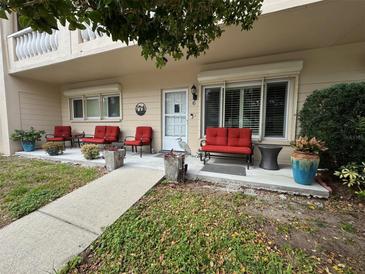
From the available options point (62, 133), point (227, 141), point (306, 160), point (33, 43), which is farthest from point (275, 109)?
point (62, 133)

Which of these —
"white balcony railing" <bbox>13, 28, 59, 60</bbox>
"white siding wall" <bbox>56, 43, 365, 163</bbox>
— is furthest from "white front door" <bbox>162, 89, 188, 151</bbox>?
"white balcony railing" <bbox>13, 28, 59, 60</bbox>

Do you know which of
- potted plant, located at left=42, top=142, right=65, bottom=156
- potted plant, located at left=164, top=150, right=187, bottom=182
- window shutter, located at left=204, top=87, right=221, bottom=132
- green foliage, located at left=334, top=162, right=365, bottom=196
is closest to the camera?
green foliage, located at left=334, top=162, right=365, bottom=196

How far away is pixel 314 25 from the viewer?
3.07m

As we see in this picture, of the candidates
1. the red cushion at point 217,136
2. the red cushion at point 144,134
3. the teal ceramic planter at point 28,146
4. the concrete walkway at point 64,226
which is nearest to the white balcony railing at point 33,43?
the teal ceramic planter at point 28,146

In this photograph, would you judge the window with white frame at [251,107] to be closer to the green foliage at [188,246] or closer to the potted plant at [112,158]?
the potted plant at [112,158]

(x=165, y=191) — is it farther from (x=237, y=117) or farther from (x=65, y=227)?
(x=237, y=117)

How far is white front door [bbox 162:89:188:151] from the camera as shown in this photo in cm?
541

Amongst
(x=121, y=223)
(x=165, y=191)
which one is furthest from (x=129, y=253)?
(x=165, y=191)

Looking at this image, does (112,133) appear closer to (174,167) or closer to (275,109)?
(174,167)

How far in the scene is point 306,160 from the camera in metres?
2.86

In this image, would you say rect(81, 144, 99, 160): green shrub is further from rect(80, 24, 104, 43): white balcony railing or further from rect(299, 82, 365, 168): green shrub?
rect(299, 82, 365, 168): green shrub

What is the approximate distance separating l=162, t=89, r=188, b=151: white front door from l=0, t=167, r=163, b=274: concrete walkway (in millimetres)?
2415

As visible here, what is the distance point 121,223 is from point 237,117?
12.5 ft

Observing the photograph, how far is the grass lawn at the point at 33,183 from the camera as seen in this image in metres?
2.50
